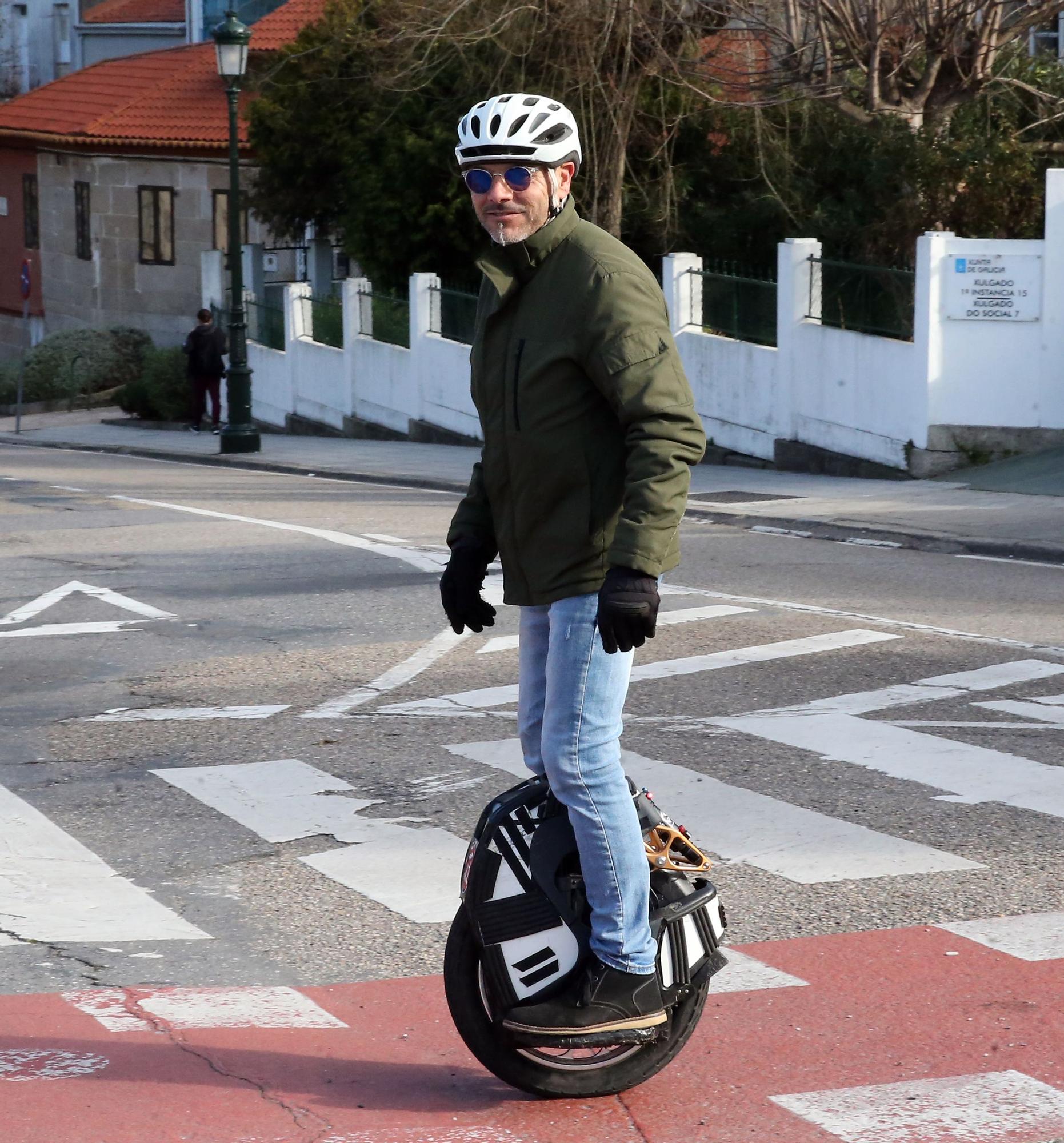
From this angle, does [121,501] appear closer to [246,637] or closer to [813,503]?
[813,503]

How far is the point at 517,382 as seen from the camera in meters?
3.80

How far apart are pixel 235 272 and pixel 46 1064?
74.3 ft

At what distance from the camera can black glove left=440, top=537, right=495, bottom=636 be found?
164 inches

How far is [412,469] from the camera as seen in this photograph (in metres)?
21.7

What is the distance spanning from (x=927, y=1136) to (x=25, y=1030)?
2.22 m

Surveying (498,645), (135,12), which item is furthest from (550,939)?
(135,12)

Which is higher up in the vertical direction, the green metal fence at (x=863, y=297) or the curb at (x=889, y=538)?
the green metal fence at (x=863, y=297)

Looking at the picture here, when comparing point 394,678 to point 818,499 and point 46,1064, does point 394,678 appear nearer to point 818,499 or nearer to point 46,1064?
point 46,1064

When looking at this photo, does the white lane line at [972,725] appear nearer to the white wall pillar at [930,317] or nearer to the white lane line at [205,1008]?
the white lane line at [205,1008]

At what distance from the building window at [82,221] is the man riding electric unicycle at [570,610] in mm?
41145

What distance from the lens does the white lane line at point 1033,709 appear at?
775cm

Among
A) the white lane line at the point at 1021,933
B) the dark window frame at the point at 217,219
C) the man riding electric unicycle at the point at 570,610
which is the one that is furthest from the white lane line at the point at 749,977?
the dark window frame at the point at 217,219

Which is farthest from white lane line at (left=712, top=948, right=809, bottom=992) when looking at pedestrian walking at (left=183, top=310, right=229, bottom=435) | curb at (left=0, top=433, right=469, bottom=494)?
pedestrian walking at (left=183, top=310, right=229, bottom=435)

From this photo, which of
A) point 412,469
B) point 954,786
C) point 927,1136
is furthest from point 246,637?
point 412,469
